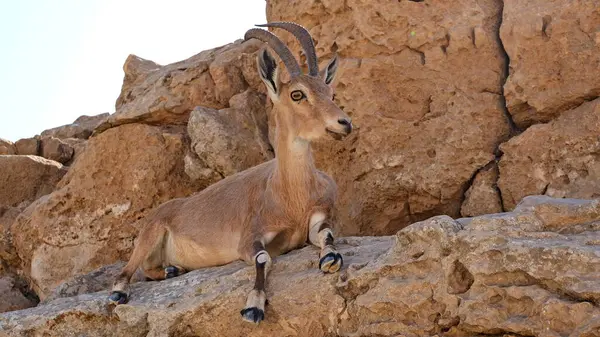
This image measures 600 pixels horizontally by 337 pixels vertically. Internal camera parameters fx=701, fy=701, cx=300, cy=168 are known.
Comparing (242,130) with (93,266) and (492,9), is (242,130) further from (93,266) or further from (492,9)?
(492,9)

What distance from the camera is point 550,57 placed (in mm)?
7168

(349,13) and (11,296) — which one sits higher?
(349,13)

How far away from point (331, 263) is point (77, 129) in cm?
1011

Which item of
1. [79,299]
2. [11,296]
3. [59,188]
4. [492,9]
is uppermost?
[492,9]

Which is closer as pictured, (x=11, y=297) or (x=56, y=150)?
(x=11, y=297)

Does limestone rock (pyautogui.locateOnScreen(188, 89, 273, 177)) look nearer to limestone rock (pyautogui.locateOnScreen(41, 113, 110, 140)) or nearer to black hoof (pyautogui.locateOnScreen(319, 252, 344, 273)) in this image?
black hoof (pyautogui.locateOnScreen(319, 252, 344, 273))

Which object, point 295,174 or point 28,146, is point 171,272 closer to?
point 295,174

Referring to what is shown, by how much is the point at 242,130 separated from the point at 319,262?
4.24 meters

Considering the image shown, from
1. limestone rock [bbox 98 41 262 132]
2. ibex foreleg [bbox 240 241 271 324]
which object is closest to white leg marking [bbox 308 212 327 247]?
ibex foreleg [bbox 240 241 271 324]

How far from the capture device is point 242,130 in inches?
367

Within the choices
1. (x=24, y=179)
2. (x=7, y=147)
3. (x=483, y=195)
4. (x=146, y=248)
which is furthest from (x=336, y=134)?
(x=7, y=147)

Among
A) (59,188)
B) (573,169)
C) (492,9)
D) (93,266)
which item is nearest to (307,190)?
(573,169)

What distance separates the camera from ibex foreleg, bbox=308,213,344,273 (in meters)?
5.20

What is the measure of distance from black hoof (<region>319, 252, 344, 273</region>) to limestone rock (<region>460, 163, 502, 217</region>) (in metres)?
2.66
